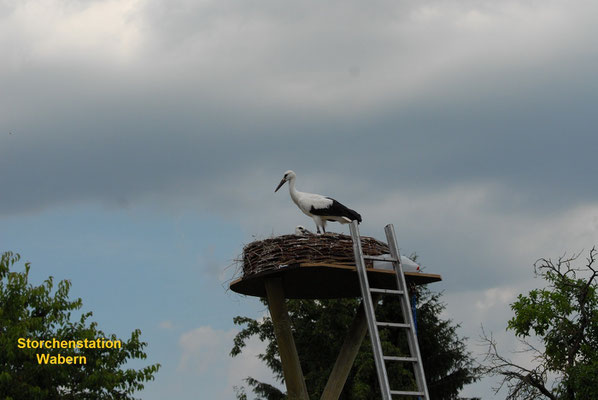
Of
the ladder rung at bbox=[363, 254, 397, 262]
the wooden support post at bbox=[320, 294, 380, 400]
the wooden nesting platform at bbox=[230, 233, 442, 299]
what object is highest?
the wooden nesting platform at bbox=[230, 233, 442, 299]

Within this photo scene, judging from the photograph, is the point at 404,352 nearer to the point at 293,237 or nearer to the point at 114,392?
the point at 114,392

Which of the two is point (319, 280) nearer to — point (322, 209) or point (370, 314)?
point (322, 209)

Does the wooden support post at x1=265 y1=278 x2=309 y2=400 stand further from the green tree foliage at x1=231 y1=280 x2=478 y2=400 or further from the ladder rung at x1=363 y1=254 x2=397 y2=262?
the green tree foliage at x1=231 y1=280 x2=478 y2=400

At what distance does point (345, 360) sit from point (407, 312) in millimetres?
1795

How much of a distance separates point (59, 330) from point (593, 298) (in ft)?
33.4

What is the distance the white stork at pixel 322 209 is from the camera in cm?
1348

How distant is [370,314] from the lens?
11273 mm

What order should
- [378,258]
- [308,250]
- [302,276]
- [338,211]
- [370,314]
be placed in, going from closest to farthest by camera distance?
[370,314]
[378,258]
[308,250]
[302,276]
[338,211]

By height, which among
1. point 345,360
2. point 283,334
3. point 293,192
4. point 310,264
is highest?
point 293,192

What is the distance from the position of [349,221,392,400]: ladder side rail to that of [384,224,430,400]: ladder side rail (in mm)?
436

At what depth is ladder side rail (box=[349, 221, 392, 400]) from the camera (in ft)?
35.1

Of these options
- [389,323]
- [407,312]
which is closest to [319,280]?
[407,312]

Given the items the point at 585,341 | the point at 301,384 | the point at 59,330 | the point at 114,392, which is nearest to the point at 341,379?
the point at 301,384

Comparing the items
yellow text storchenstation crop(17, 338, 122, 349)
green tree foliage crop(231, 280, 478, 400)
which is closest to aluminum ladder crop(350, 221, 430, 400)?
yellow text storchenstation crop(17, 338, 122, 349)
